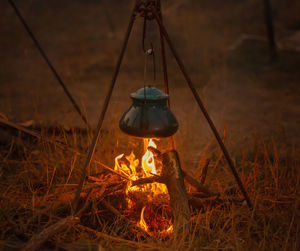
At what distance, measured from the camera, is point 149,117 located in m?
2.47

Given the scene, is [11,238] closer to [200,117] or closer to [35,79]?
[200,117]

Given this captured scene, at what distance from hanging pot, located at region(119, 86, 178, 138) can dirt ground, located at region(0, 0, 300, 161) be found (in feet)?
3.65

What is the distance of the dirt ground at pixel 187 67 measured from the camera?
549 centimetres

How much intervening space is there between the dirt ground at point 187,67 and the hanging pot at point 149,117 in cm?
111

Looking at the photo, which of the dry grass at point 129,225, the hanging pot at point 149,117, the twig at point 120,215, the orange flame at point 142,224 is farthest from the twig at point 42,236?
the hanging pot at point 149,117

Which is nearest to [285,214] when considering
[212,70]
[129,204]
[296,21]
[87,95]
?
[129,204]

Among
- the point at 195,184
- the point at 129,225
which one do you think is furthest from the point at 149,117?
the point at 129,225

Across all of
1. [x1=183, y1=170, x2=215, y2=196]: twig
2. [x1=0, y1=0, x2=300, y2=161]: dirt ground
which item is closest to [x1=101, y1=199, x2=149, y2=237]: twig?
[x1=183, y1=170, x2=215, y2=196]: twig

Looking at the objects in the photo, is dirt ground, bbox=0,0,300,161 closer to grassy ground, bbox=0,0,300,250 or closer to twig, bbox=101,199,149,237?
grassy ground, bbox=0,0,300,250

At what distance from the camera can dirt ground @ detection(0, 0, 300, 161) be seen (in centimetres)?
549

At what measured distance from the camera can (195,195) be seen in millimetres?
3061

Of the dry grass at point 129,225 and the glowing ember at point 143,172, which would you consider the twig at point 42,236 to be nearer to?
the dry grass at point 129,225

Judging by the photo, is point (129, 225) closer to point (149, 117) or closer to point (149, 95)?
point (149, 117)

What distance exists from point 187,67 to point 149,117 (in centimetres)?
647
